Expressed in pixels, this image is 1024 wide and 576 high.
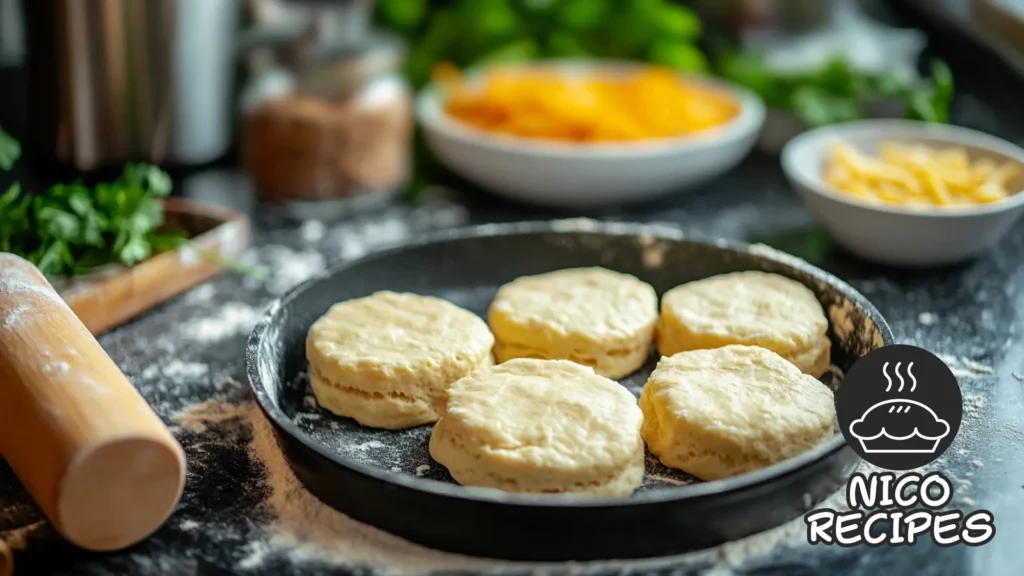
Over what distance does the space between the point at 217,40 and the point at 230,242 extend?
0.54 m

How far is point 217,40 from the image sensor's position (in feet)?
6.98

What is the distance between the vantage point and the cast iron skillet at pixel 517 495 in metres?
1.04

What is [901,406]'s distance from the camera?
3.97 feet

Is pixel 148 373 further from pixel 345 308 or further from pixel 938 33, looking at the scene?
pixel 938 33

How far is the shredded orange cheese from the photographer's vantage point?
212cm

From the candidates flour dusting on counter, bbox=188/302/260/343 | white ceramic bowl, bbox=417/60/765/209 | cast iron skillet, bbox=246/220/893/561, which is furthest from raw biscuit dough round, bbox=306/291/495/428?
white ceramic bowl, bbox=417/60/765/209

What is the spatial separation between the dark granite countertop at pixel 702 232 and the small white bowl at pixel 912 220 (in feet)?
0.18

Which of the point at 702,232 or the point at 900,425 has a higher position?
the point at 900,425

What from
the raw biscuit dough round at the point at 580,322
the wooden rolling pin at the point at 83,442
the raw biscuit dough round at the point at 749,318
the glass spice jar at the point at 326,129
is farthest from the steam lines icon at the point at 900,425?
the glass spice jar at the point at 326,129

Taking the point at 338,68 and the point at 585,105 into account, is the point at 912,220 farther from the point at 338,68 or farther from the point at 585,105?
the point at 338,68

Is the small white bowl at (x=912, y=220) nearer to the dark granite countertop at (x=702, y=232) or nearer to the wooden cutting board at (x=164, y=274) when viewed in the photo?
the dark granite countertop at (x=702, y=232)

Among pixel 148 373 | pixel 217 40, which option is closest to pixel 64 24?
pixel 217 40

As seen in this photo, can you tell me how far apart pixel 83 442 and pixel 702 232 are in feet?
4.56

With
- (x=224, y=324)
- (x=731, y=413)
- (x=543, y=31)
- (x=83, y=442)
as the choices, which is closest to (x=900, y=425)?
(x=731, y=413)
